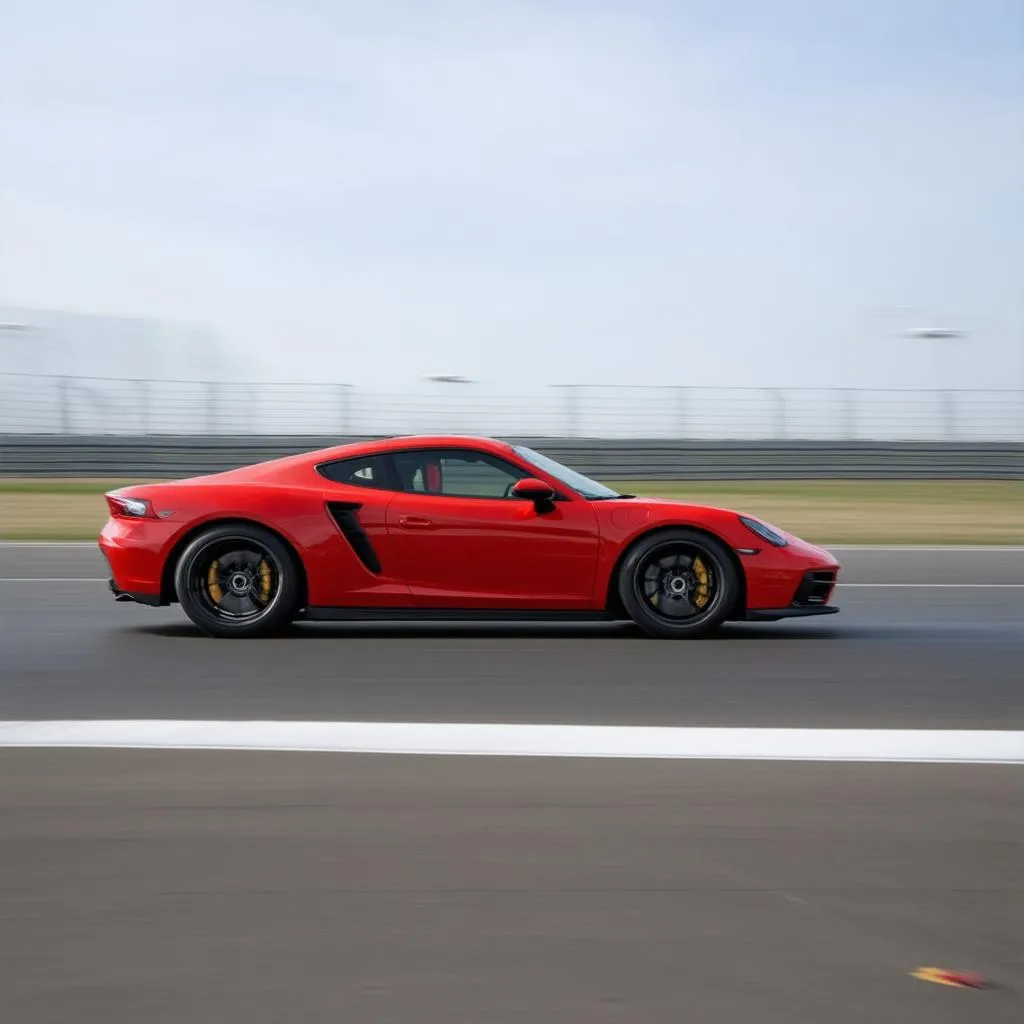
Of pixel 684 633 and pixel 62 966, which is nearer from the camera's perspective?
pixel 62 966

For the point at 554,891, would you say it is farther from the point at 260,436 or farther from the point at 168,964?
the point at 260,436

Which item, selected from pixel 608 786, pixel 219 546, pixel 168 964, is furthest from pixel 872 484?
pixel 168 964

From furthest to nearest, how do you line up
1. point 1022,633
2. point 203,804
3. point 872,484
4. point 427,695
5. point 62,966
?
point 872,484
point 1022,633
point 427,695
point 203,804
point 62,966

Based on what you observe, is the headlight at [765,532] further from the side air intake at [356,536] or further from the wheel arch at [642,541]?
the side air intake at [356,536]

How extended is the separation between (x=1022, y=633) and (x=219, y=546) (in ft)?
14.3

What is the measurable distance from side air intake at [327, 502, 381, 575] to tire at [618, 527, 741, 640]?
1269 millimetres

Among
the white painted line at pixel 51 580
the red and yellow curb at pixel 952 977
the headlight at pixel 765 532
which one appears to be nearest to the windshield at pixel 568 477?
the headlight at pixel 765 532

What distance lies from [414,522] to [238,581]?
988 millimetres

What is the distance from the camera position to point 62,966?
3.04 meters

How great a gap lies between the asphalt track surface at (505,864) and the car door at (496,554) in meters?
1.01

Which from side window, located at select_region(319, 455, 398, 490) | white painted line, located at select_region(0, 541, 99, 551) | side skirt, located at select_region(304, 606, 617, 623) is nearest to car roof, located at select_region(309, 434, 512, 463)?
side window, located at select_region(319, 455, 398, 490)

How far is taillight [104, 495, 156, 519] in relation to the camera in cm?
785

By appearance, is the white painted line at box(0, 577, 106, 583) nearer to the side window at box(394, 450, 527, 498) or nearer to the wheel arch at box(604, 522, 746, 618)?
the side window at box(394, 450, 527, 498)

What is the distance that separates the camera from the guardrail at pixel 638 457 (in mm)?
25172
